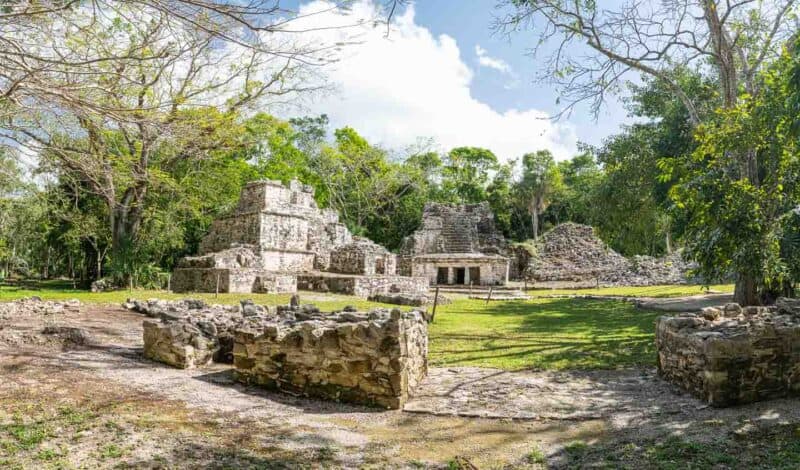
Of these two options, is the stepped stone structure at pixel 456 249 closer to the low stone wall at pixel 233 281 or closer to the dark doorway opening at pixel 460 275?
the dark doorway opening at pixel 460 275

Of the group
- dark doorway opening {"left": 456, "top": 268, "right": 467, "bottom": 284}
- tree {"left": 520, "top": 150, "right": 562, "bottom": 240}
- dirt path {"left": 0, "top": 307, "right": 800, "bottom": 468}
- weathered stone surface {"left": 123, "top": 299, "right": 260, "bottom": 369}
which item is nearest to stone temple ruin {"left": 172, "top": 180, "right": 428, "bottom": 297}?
dark doorway opening {"left": 456, "top": 268, "right": 467, "bottom": 284}

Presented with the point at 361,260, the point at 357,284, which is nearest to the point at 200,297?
the point at 357,284

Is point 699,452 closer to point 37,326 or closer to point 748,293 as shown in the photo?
point 748,293

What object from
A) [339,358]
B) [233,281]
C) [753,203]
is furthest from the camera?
[233,281]

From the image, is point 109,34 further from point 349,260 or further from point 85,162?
point 349,260

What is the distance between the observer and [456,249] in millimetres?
32062

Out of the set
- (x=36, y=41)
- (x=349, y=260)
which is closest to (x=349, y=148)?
(x=349, y=260)

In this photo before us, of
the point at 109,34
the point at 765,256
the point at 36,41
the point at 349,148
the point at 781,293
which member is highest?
the point at 349,148

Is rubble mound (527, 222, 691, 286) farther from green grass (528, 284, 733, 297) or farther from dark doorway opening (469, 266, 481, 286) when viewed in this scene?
green grass (528, 284, 733, 297)

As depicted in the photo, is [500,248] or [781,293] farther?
[500,248]

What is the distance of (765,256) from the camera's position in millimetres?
7570

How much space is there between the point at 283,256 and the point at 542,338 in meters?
15.0

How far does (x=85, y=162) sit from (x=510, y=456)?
7.26 meters

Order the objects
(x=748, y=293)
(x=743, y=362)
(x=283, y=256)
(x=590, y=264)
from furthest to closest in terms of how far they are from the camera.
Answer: (x=590, y=264), (x=283, y=256), (x=748, y=293), (x=743, y=362)
